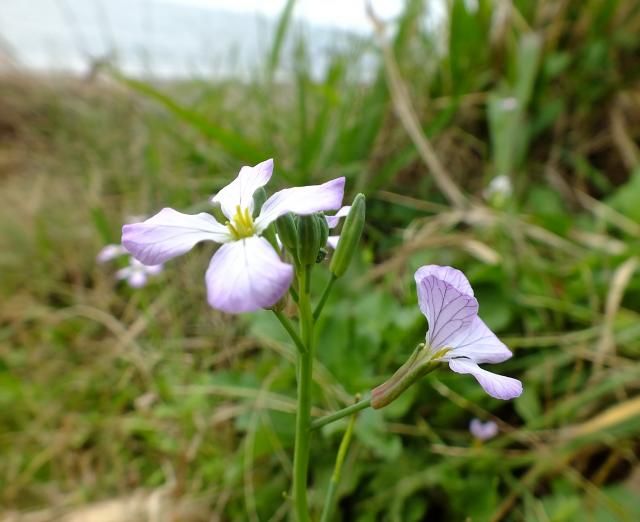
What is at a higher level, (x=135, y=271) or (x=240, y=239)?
(x=240, y=239)

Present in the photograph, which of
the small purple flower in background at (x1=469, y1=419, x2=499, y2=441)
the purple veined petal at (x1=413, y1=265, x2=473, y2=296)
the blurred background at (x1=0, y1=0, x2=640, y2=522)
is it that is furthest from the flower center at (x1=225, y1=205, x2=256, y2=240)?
the small purple flower in background at (x1=469, y1=419, x2=499, y2=441)

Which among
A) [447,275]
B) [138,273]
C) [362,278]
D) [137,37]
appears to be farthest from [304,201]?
[137,37]

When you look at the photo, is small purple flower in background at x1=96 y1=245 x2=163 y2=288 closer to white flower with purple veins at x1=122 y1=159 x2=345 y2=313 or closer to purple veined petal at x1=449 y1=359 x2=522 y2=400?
white flower with purple veins at x1=122 y1=159 x2=345 y2=313

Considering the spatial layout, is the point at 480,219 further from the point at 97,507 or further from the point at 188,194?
the point at 97,507

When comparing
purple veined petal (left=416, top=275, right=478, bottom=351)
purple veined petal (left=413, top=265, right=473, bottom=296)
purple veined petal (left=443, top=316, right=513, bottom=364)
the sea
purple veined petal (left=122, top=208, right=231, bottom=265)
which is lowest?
purple veined petal (left=443, top=316, right=513, bottom=364)

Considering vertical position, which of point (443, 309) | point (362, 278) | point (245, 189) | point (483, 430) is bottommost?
point (483, 430)

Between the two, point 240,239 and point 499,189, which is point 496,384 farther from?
point 499,189

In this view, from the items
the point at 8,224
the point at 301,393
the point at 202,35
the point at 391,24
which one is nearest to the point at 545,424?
the point at 301,393
